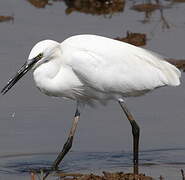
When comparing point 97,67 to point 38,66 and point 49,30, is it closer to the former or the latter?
point 38,66

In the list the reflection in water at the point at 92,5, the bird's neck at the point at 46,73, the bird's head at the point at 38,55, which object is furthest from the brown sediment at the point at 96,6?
the bird's head at the point at 38,55

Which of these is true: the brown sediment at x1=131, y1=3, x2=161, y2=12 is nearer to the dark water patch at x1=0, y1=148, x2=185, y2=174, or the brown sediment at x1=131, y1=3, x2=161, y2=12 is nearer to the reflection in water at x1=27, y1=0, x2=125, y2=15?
the reflection in water at x1=27, y1=0, x2=125, y2=15

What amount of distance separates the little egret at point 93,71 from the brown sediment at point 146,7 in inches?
241

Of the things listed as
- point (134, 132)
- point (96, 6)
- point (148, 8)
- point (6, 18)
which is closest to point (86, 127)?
point (134, 132)

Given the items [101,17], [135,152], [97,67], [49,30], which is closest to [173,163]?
[135,152]

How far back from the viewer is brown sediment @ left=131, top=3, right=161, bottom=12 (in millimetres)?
16094

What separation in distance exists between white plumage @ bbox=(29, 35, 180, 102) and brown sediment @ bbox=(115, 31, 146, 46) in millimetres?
3784

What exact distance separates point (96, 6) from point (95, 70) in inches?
283

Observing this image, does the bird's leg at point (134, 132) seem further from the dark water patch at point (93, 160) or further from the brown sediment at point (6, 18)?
the brown sediment at point (6, 18)

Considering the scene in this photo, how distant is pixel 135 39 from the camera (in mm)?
13859

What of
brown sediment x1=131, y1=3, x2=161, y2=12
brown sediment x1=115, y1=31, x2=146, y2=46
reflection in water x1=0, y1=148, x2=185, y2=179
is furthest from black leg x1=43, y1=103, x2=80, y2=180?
brown sediment x1=131, y1=3, x2=161, y2=12

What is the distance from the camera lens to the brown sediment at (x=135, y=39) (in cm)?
1379

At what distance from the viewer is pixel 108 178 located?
8.87 meters

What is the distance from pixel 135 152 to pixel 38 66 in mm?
1298
